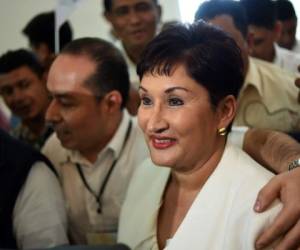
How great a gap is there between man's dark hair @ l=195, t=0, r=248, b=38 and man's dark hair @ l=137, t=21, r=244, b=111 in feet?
2.27

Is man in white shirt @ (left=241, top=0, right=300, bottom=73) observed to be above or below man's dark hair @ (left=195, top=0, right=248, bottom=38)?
below

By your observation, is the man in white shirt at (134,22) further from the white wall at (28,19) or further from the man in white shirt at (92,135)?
the white wall at (28,19)

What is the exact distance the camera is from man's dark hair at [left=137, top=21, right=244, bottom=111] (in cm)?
109

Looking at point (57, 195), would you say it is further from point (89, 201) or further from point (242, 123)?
point (242, 123)

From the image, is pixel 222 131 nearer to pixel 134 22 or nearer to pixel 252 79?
pixel 252 79

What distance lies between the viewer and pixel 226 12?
1805mm

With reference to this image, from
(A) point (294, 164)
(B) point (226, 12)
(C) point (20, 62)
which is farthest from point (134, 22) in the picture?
(A) point (294, 164)

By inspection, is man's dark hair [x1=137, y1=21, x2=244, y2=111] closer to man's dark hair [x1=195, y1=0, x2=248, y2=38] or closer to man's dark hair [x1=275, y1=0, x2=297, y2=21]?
man's dark hair [x1=195, y1=0, x2=248, y2=38]

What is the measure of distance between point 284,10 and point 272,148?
1149 mm

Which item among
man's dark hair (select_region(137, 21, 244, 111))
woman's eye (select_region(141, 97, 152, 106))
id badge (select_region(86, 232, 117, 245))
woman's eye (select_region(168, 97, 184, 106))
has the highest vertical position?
man's dark hair (select_region(137, 21, 244, 111))

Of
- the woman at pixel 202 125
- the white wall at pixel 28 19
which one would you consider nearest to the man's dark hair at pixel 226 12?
the woman at pixel 202 125

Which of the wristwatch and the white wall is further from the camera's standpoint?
the white wall

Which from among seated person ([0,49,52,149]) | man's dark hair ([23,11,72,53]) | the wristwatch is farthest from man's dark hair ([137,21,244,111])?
man's dark hair ([23,11,72,53])

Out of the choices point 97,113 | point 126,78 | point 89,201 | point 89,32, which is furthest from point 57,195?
point 89,32
